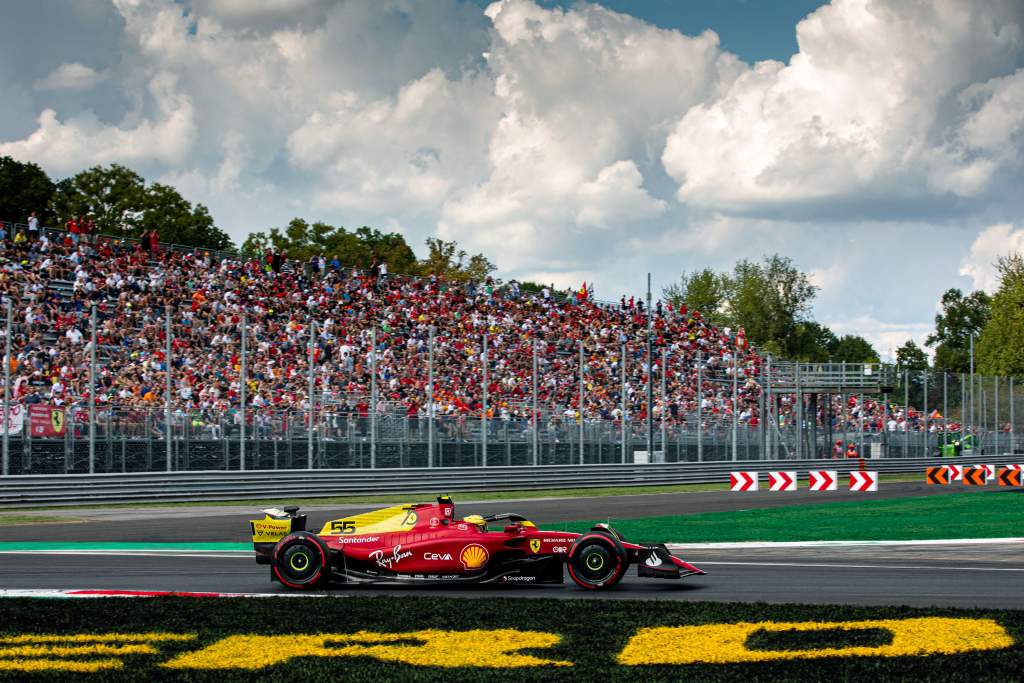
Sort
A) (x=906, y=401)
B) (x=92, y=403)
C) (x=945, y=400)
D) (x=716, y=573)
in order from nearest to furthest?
(x=716, y=573), (x=92, y=403), (x=906, y=401), (x=945, y=400)

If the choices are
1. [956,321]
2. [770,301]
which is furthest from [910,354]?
[770,301]

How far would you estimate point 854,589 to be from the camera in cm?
1385

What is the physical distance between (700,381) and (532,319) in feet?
22.7

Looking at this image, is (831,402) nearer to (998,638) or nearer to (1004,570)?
(1004,570)

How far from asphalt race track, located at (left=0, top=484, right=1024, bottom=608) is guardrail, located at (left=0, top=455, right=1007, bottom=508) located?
480 cm

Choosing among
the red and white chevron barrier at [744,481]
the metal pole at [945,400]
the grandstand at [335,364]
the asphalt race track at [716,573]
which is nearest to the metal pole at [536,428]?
the grandstand at [335,364]

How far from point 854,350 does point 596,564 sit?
498ft

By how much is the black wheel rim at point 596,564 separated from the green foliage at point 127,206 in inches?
2435

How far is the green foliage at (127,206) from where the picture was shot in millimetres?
72000

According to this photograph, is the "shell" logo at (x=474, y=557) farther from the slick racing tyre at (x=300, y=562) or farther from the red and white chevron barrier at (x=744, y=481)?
the red and white chevron barrier at (x=744, y=481)

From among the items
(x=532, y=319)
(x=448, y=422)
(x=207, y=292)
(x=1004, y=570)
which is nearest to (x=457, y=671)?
(x=1004, y=570)

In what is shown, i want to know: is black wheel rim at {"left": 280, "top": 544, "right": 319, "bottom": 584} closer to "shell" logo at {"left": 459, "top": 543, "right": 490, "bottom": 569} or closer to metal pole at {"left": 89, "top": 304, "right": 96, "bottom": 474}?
"shell" logo at {"left": 459, "top": 543, "right": 490, "bottom": 569}

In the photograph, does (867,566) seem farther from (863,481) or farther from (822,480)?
(863,481)

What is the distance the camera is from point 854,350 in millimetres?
159250
